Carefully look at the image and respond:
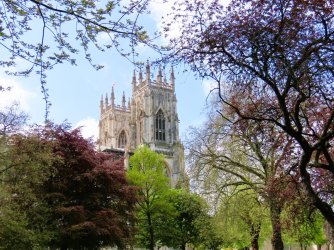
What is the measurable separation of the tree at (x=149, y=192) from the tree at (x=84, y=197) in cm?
837

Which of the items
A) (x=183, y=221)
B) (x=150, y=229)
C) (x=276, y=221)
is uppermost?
(x=183, y=221)

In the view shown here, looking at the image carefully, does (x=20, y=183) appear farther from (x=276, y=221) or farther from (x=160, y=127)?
(x=160, y=127)

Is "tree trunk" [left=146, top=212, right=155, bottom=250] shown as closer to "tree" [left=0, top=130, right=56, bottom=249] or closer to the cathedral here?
"tree" [left=0, top=130, right=56, bottom=249]

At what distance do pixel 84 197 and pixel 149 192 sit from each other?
42.1 ft

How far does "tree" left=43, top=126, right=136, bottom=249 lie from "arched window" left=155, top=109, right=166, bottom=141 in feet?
185

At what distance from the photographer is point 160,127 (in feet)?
279

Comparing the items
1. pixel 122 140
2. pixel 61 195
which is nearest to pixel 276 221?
pixel 61 195

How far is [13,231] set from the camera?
1883 cm

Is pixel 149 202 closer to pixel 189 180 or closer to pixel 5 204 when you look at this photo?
pixel 189 180

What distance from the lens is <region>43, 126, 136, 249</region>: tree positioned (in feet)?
75.7

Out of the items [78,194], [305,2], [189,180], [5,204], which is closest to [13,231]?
[5,204]

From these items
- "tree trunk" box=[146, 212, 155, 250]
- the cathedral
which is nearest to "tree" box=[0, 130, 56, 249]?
"tree trunk" box=[146, 212, 155, 250]

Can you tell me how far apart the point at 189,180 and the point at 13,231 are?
9107mm

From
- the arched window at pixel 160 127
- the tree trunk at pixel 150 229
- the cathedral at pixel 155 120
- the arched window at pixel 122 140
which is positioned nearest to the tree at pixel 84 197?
the tree trunk at pixel 150 229
